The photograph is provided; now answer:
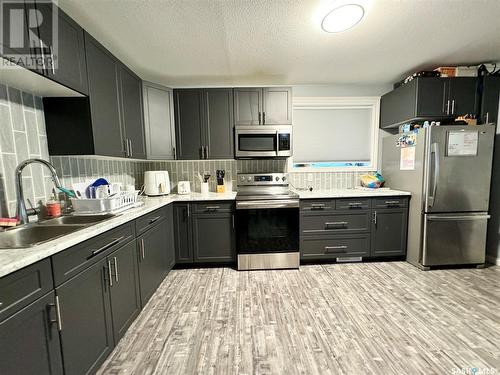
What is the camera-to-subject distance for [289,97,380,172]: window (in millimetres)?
3066

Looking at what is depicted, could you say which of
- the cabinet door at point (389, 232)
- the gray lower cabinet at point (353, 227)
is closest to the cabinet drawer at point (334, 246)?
the gray lower cabinet at point (353, 227)

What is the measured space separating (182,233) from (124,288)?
102 centimetres

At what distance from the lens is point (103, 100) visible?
1764 mm

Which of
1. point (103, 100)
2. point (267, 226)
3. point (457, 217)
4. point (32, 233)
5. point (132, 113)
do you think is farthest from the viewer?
point (267, 226)

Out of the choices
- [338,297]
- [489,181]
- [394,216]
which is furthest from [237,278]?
[489,181]

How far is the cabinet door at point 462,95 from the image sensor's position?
2.40 meters

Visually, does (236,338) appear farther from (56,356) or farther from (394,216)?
A: (394,216)

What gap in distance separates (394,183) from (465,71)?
1457 mm

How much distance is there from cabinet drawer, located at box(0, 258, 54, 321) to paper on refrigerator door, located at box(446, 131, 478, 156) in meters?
3.42

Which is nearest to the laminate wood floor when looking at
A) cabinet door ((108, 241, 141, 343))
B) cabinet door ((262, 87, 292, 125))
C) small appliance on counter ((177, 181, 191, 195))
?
cabinet door ((108, 241, 141, 343))

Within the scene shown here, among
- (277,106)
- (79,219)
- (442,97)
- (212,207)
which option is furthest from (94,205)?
(442,97)

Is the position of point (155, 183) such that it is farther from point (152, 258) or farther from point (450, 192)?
point (450, 192)

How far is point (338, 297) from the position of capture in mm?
1976
